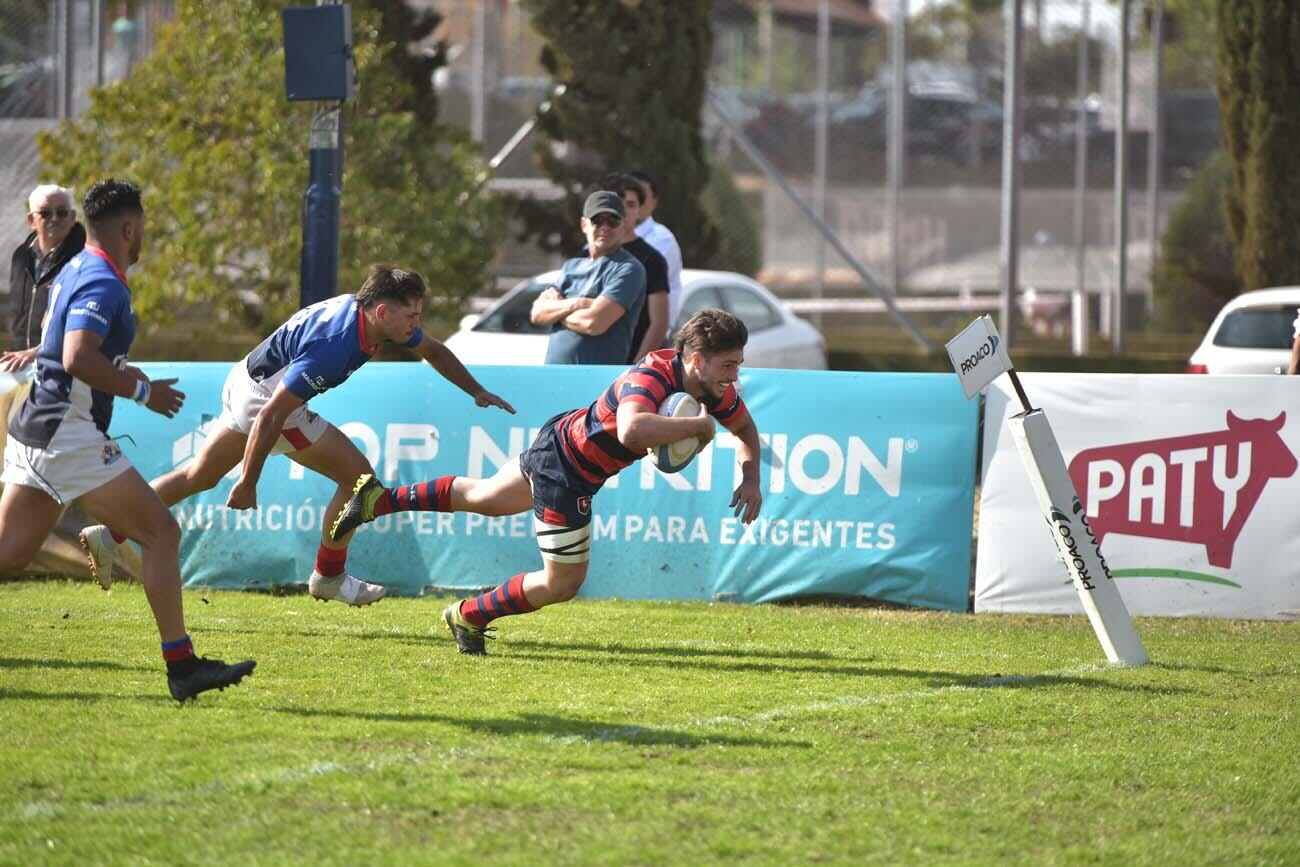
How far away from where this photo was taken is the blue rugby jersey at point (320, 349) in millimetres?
7926

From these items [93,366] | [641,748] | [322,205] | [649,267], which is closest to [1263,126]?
[649,267]

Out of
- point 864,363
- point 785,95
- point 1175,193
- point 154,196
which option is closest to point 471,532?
point 154,196

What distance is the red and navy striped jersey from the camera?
7410mm

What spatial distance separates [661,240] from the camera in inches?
440

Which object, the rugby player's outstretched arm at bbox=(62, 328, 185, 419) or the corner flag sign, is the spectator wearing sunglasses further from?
the corner flag sign

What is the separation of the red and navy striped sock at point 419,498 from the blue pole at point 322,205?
3.71m

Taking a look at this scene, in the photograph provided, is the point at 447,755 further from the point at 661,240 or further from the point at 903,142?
the point at 903,142

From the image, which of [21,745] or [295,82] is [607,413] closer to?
[21,745]

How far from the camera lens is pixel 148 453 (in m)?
10.9

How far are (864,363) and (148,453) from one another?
39.4ft

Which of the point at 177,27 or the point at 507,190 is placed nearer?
the point at 177,27

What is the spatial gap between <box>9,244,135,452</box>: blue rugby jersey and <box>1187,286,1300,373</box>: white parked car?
1130 cm

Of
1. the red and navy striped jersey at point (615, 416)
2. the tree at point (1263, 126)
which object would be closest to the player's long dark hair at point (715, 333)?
the red and navy striped jersey at point (615, 416)

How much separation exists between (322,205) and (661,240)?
90.2 inches
